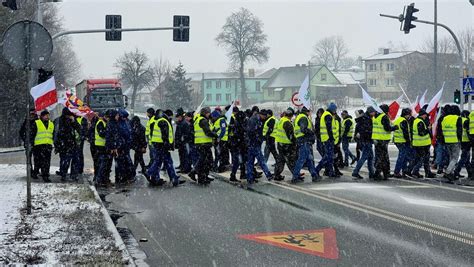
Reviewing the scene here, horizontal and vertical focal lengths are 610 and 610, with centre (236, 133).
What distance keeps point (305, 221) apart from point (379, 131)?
19.8 feet

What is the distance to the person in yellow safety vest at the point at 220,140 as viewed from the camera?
15977 millimetres

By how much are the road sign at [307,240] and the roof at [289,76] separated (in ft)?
316

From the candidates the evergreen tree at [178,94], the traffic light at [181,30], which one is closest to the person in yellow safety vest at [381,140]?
the traffic light at [181,30]

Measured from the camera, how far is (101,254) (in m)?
6.77

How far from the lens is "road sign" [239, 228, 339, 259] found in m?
7.29

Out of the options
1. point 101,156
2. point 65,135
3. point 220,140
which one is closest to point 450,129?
point 220,140

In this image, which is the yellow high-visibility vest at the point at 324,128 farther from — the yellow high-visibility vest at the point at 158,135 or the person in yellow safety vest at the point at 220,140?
the yellow high-visibility vest at the point at 158,135

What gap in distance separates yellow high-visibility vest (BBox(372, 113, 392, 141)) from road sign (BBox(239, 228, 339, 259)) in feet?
21.1

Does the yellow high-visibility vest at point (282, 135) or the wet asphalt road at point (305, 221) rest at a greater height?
the yellow high-visibility vest at point (282, 135)

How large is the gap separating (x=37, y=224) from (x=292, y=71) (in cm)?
10089

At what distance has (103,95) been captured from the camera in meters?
43.0

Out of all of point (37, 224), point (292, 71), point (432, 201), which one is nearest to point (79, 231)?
point (37, 224)

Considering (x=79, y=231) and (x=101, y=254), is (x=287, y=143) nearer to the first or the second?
(x=79, y=231)

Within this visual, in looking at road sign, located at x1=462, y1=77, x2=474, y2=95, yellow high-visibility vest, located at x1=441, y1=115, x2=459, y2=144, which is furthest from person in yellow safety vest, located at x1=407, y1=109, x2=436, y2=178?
road sign, located at x1=462, y1=77, x2=474, y2=95
